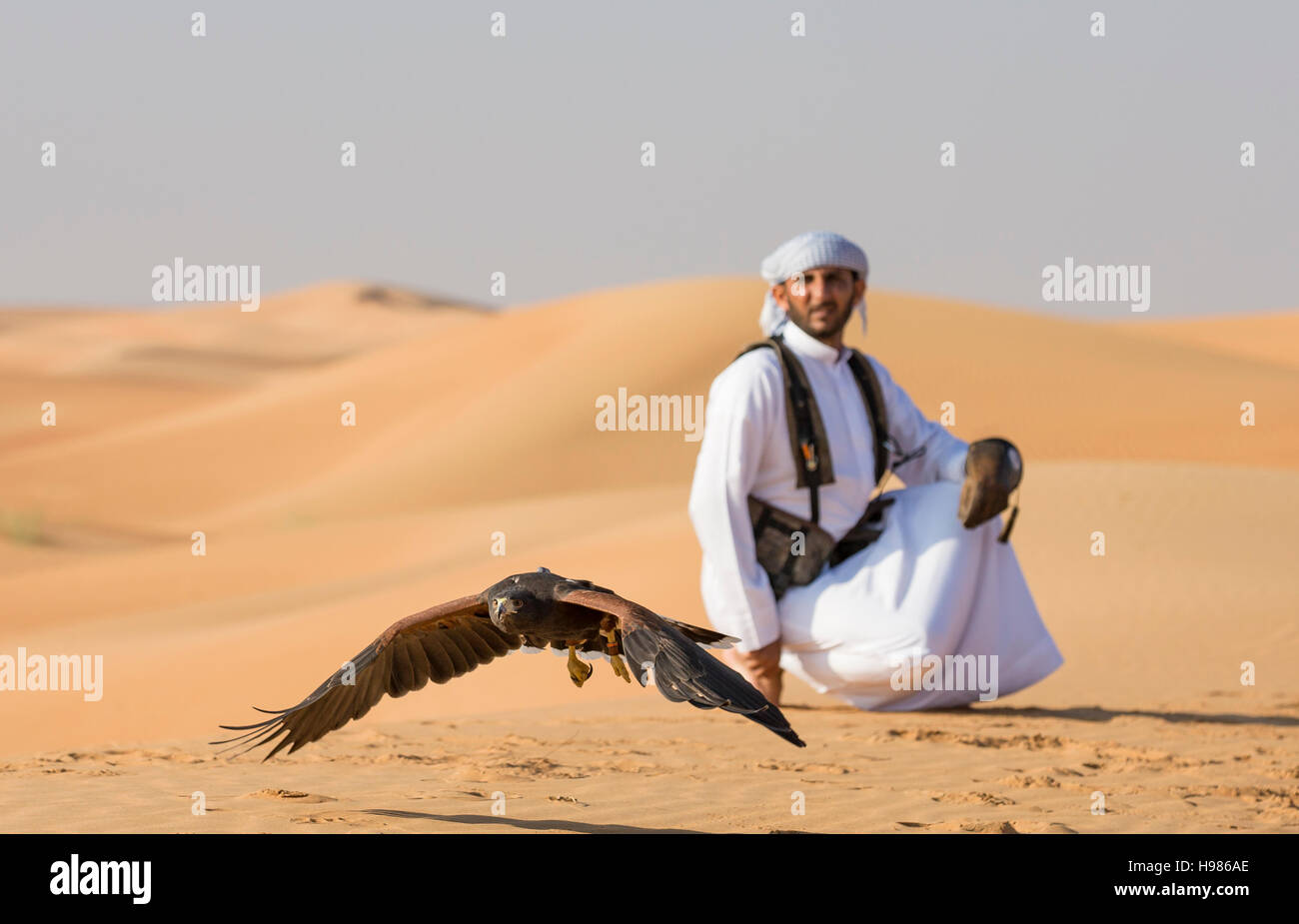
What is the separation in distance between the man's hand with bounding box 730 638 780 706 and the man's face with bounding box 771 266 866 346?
5.17ft

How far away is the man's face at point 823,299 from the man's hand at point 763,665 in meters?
1.57

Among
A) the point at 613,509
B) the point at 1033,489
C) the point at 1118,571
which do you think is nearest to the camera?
the point at 1118,571

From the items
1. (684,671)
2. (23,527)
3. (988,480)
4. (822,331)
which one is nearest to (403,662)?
(684,671)

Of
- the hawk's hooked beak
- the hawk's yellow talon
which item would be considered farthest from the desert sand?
the hawk's hooked beak

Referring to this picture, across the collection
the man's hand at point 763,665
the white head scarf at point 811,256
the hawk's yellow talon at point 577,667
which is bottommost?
the man's hand at point 763,665

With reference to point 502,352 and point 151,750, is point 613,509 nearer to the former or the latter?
point 151,750

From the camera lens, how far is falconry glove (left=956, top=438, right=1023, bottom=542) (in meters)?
7.39

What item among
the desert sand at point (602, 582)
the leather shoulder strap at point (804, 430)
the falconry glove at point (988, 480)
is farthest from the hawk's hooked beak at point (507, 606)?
the falconry glove at point (988, 480)

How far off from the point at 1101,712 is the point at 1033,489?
5988 millimetres

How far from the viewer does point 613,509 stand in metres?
17.6

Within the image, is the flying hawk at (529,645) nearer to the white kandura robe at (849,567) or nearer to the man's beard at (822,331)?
the white kandura robe at (849,567)

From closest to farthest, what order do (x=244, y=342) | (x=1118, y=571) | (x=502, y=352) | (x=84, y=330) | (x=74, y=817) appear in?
(x=74, y=817), (x=1118, y=571), (x=502, y=352), (x=244, y=342), (x=84, y=330)

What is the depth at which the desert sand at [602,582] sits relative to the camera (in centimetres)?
600

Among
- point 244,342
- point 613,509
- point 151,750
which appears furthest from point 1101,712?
point 244,342
